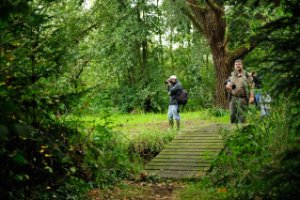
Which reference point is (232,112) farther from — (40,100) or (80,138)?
(40,100)

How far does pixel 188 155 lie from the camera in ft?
30.6

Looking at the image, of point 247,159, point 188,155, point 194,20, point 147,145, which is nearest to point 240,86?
point 188,155

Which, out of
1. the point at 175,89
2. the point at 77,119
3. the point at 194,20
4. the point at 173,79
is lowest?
the point at 77,119

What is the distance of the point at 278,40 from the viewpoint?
4.22m

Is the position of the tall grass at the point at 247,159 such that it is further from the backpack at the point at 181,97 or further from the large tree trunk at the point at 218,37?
the large tree trunk at the point at 218,37

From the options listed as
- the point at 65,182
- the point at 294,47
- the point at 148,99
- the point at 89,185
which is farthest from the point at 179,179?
the point at 148,99

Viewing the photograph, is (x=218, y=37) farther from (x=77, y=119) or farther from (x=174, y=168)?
(x=77, y=119)

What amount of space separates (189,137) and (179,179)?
7.59ft

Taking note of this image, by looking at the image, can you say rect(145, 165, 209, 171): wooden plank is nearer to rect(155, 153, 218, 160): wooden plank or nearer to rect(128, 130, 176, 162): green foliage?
rect(155, 153, 218, 160): wooden plank

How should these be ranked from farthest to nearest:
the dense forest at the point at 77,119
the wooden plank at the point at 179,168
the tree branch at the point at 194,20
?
the tree branch at the point at 194,20
the wooden plank at the point at 179,168
the dense forest at the point at 77,119

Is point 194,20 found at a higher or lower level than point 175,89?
higher

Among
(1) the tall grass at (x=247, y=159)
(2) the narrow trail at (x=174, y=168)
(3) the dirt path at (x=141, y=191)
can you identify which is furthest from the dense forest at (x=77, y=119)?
(2) the narrow trail at (x=174, y=168)

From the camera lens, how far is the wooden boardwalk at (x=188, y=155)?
856 cm

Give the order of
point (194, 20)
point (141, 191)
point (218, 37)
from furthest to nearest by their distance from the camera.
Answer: point (194, 20) → point (218, 37) → point (141, 191)
